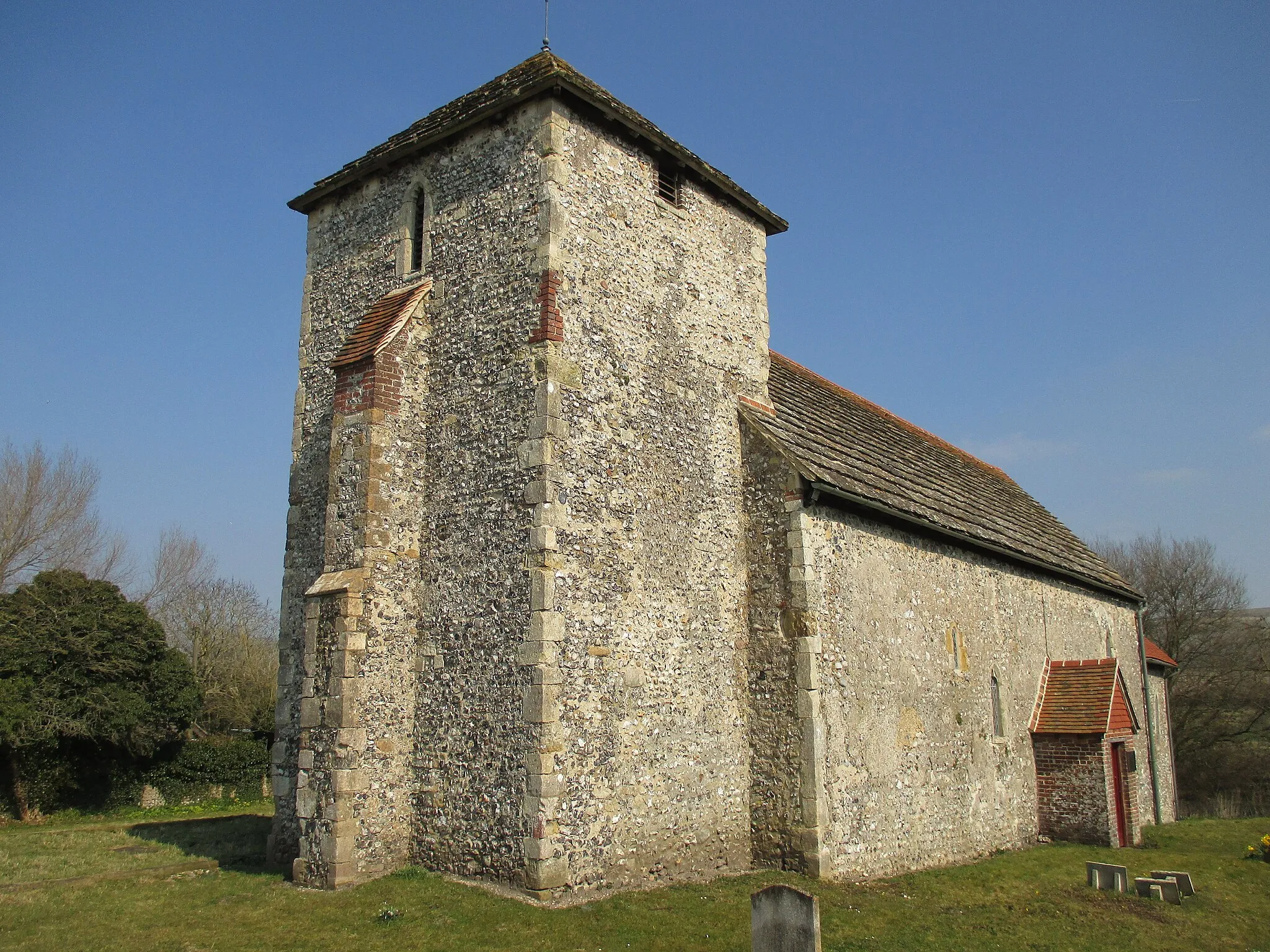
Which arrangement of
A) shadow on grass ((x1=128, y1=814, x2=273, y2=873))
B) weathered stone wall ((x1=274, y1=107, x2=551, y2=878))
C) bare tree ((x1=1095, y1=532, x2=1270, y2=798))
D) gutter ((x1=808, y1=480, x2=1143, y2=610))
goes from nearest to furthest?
1. weathered stone wall ((x1=274, y1=107, x2=551, y2=878))
2. shadow on grass ((x1=128, y1=814, x2=273, y2=873))
3. gutter ((x1=808, y1=480, x2=1143, y2=610))
4. bare tree ((x1=1095, y1=532, x2=1270, y2=798))

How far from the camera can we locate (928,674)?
14.1 m

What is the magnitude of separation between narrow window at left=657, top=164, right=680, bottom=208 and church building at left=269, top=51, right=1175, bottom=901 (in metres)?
0.05

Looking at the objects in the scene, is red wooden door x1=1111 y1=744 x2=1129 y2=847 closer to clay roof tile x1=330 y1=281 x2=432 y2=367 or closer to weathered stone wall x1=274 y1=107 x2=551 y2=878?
weathered stone wall x1=274 y1=107 x2=551 y2=878

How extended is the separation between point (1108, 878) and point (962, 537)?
556 cm

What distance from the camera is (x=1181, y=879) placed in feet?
39.3

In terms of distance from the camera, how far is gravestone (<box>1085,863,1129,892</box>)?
12070mm

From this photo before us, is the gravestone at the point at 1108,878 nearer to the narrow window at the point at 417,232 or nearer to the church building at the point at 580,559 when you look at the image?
the church building at the point at 580,559

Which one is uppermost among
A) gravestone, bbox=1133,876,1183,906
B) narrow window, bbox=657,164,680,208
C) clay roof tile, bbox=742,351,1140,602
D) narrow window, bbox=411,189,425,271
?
narrow window, bbox=657,164,680,208

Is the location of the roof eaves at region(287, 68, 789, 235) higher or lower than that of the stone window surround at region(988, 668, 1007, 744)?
higher

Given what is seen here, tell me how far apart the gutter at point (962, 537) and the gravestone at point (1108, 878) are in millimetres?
5356

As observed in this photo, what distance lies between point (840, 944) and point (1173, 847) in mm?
11768

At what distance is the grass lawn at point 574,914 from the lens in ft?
27.1

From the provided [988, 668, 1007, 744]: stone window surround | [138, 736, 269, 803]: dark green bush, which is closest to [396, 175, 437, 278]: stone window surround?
[988, 668, 1007, 744]: stone window surround

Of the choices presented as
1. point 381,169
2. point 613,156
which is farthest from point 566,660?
point 381,169
